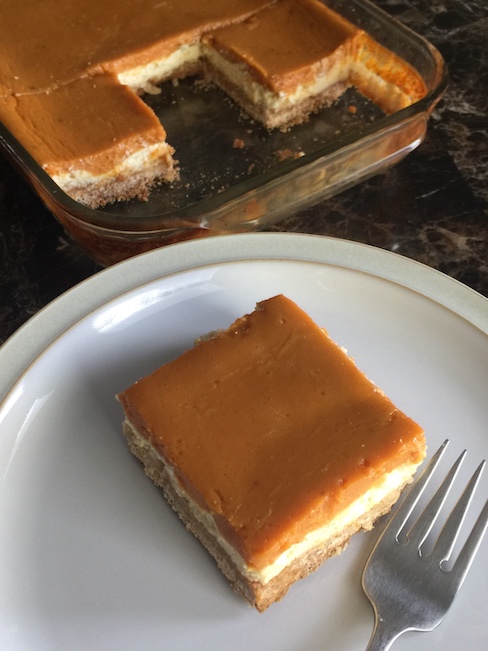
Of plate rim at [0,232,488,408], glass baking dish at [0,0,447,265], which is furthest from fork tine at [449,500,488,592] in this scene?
glass baking dish at [0,0,447,265]

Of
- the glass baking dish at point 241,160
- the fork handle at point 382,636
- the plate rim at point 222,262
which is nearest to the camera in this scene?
the fork handle at point 382,636

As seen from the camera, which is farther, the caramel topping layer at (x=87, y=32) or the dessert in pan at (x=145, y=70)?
the caramel topping layer at (x=87, y=32)

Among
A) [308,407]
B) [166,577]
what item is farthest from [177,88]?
[166,577]

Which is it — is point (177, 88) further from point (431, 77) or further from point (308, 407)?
point (308, 407)

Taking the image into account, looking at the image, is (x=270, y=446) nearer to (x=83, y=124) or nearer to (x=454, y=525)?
(x=454, y=525)

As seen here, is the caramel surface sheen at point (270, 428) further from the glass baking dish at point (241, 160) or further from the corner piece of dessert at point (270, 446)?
the glass baking dish at point (241, 160)

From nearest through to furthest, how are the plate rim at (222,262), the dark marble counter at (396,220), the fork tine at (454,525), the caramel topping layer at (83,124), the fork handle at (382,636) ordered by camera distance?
the fork handle at (382,636) < the fork tine at (454,525) < the plate rim at (222,262) < the dark marble counter at (396,220) < the caramel topping layer at (83,124)

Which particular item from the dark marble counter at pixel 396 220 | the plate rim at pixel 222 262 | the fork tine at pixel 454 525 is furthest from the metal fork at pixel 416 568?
the dark marble counter at pixel 396 220
